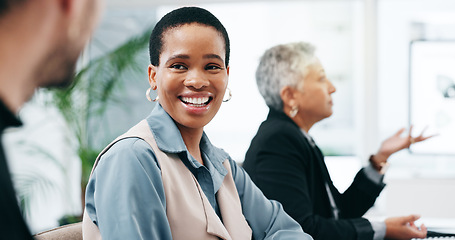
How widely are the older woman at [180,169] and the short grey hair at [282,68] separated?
661mm

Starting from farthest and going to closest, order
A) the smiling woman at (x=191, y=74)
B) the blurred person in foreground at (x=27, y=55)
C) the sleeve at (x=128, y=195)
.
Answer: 1. the smiling woman at (x=191, y=74)
2. the sleeve at (x=128, y=195)
3. the blurred person in foreground at (x=27, y=55)

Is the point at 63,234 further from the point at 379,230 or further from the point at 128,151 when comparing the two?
the point at 379,230

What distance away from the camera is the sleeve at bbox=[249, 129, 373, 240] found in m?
1.77

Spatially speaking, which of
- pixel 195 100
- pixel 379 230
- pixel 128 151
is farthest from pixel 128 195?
pixel 379 230

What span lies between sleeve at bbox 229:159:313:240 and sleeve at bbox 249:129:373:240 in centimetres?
28

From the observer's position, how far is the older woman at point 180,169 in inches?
41.7

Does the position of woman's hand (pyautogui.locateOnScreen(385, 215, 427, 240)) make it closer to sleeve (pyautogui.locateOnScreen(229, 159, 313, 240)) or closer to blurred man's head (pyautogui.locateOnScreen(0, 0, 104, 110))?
sleeve (pyautogui.locateOnScreen(229, 159, 313, 240))

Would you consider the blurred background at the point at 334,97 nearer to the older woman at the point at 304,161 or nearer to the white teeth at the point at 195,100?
the older woman at the point at 304,161

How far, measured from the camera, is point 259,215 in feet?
4.75

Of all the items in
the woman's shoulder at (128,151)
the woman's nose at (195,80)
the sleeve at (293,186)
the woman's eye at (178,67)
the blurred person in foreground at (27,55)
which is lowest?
the sleeve at (293,186)

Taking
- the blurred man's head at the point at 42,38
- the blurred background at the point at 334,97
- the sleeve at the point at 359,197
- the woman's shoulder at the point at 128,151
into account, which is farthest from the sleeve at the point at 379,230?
the blurred background at the point at 334,97

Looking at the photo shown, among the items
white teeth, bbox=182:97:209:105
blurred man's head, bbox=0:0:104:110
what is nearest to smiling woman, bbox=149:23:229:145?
white teeth, bbox=182:97:209:105

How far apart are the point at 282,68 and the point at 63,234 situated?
108 cm

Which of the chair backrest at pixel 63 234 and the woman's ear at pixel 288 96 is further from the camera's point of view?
the woman's ear at pixel 288 96
